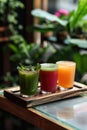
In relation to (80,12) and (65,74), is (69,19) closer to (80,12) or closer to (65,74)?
(80,12)

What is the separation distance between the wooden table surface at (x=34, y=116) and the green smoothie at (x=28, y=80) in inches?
3.2

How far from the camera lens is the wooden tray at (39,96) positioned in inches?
54.6

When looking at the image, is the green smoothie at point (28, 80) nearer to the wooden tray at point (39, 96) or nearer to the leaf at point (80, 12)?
the wooden tray at point (39, 96)

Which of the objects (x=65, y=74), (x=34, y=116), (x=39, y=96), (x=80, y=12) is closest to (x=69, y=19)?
(x=80, y=12)

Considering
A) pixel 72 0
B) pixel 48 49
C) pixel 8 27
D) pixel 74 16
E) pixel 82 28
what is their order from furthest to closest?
pixel 72 0 < pixel 8 27 < pixel 82 28 < pixel 48 49 < pixel 74 16

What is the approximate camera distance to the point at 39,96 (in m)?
1.44

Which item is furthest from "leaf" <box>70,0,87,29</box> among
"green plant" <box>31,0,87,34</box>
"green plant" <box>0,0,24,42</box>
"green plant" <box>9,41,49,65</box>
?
"green plant" <box>0,0,24,42</box>

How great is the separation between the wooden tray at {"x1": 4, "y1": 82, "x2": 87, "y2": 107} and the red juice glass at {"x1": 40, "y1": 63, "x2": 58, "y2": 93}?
0.11ft

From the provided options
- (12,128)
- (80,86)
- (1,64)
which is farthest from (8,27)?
(80,86)

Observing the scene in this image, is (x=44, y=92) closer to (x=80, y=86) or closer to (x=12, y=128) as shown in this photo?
(x=80, y=86)

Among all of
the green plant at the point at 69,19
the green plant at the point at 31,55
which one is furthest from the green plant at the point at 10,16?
the green plant at the point at 69,19

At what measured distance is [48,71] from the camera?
1457mm

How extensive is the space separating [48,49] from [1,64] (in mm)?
834

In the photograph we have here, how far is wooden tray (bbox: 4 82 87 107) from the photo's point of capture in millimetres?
1386
